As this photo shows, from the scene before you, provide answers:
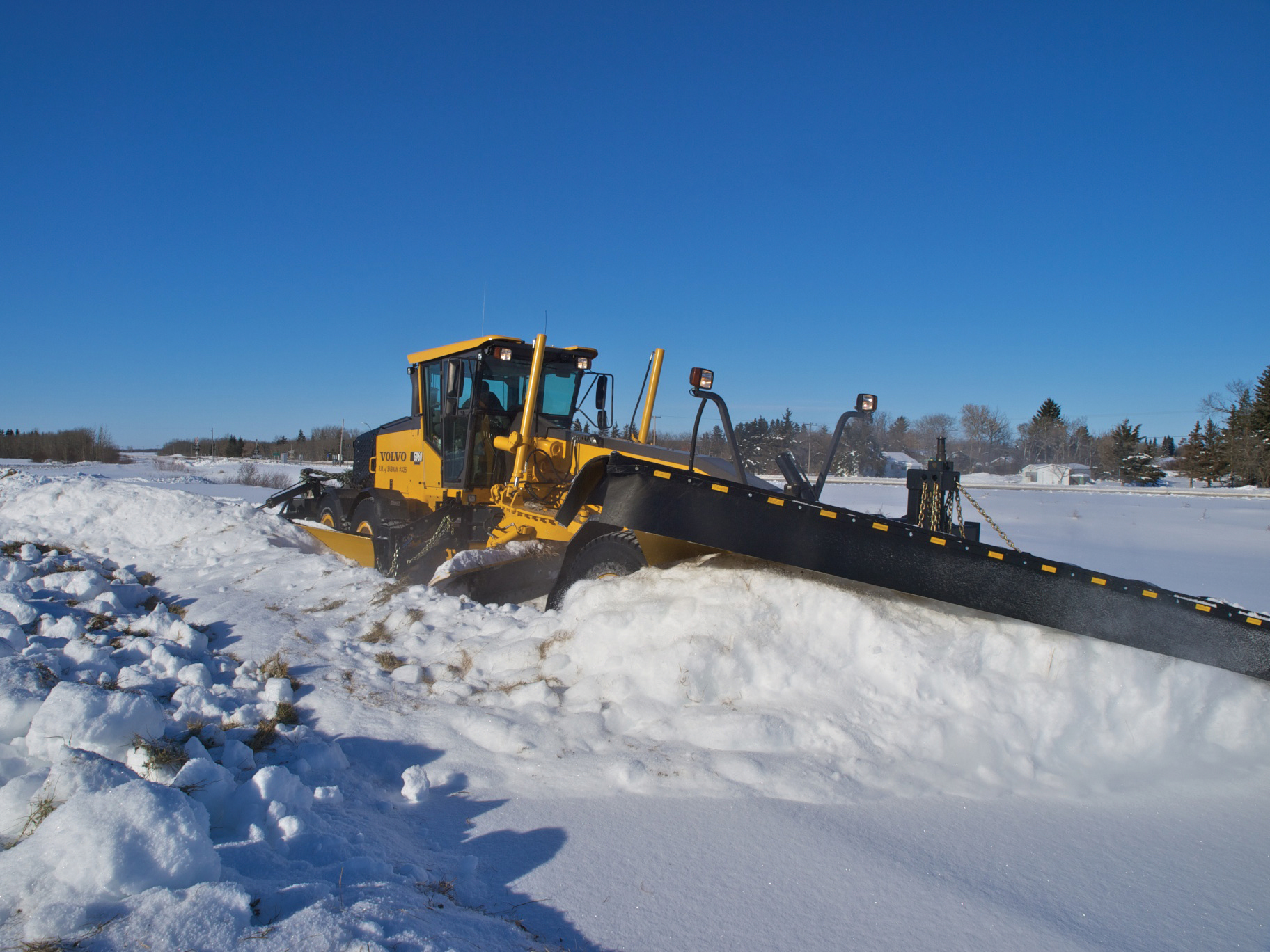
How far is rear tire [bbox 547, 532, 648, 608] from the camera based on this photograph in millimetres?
5414

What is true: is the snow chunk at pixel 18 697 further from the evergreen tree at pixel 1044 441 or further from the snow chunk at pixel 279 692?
the evergreen tree at pixel 1044 441

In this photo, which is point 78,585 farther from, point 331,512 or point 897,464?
point 897,464

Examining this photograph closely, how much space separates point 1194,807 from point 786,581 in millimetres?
2115

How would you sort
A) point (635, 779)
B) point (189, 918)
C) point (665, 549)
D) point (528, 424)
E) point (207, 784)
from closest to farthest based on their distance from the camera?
point (189, 918)
point (207, 784)
point (635, 779)
point (665, 549)
point (528, 424)

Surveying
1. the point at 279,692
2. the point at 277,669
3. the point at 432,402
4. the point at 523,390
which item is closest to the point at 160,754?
the point at 279,692

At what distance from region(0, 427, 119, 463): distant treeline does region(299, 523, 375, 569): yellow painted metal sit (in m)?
46.3

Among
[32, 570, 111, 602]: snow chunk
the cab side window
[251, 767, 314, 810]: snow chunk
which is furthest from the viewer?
Result: the cab side window

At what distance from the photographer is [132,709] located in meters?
2.99

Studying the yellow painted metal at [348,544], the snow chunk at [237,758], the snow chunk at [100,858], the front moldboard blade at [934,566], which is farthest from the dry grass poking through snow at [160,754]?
the yellow painted metal at [348,544]

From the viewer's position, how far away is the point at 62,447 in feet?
160

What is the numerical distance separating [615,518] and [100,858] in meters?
3.15

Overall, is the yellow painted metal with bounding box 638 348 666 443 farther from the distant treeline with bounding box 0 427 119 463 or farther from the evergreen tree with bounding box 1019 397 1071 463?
the evergreen tree with bounding box 1019 397 1071 463

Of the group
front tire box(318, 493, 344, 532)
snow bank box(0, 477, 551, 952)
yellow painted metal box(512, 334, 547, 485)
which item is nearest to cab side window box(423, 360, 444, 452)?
yellow painted metal box(512, 334, 547, 485)

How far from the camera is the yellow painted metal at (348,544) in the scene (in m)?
8.59
